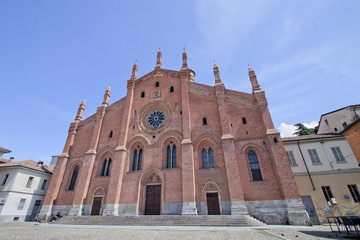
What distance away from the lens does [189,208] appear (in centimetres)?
1479

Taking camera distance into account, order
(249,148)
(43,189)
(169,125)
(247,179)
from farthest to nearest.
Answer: (43,189), (169,125), (249,148), (247,179)

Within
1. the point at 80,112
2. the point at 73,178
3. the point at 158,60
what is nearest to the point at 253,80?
the point at 158,60

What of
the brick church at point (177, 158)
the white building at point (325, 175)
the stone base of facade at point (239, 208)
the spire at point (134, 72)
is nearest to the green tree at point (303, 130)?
the white building at point (325, 175)

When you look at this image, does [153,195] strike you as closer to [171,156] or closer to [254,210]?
[171,156]

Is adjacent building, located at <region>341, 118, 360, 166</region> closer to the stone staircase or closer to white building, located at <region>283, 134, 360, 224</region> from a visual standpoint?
the stone staircase

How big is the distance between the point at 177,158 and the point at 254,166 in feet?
23.4

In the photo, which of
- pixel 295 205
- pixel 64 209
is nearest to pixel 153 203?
pixel 64 209

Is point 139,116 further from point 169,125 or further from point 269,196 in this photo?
point 269,196

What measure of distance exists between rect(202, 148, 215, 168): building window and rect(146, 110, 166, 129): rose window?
6.14 metres

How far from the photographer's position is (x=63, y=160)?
69.9 feet

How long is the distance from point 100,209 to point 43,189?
36.8 ft

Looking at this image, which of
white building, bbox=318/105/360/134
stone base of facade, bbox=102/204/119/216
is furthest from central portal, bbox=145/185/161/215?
white building, bbox=318/105/360/134

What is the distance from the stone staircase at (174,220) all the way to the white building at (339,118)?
58.0 ft

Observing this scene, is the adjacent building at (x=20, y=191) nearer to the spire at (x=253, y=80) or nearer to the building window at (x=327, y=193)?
the spire at (x=253, y=80)
